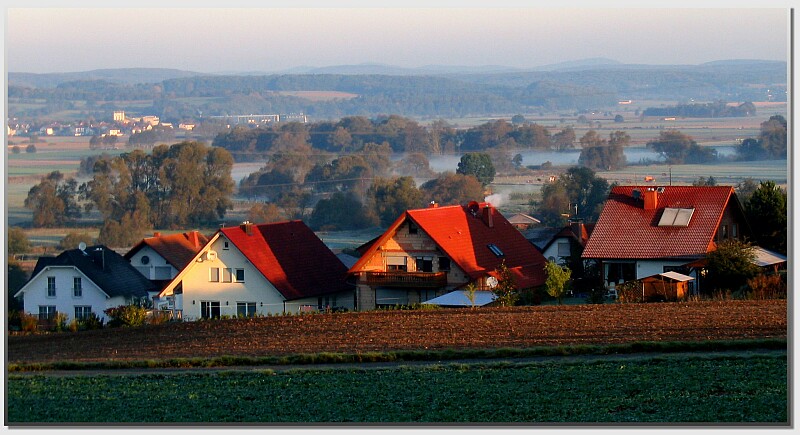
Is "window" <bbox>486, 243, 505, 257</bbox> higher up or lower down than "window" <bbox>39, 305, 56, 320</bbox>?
higher up

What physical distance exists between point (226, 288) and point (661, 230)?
12.8 metres

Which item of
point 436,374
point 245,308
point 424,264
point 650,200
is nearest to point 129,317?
point 245,308

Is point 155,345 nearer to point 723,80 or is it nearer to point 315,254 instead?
point 315,254

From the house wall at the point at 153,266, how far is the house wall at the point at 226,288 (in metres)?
6.28

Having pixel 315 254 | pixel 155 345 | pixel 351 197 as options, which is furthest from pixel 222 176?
pixel 155 345

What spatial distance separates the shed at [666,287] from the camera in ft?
89.9

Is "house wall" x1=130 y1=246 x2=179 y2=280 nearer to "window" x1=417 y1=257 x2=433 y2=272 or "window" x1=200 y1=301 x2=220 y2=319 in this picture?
"window" x1=200 y1=301 x2=220 y2=319

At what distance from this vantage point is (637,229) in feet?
103

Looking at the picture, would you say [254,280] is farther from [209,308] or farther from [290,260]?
[209,308]

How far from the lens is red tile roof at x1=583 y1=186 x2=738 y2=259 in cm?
3069

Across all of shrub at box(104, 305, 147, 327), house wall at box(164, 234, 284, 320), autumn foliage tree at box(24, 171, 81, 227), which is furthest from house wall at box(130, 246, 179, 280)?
autumn foliage tree at box(24, 171, 81, 227)

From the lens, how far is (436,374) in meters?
17.6

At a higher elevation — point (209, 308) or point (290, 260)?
point (290, 260)

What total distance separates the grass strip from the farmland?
0.16 meters
